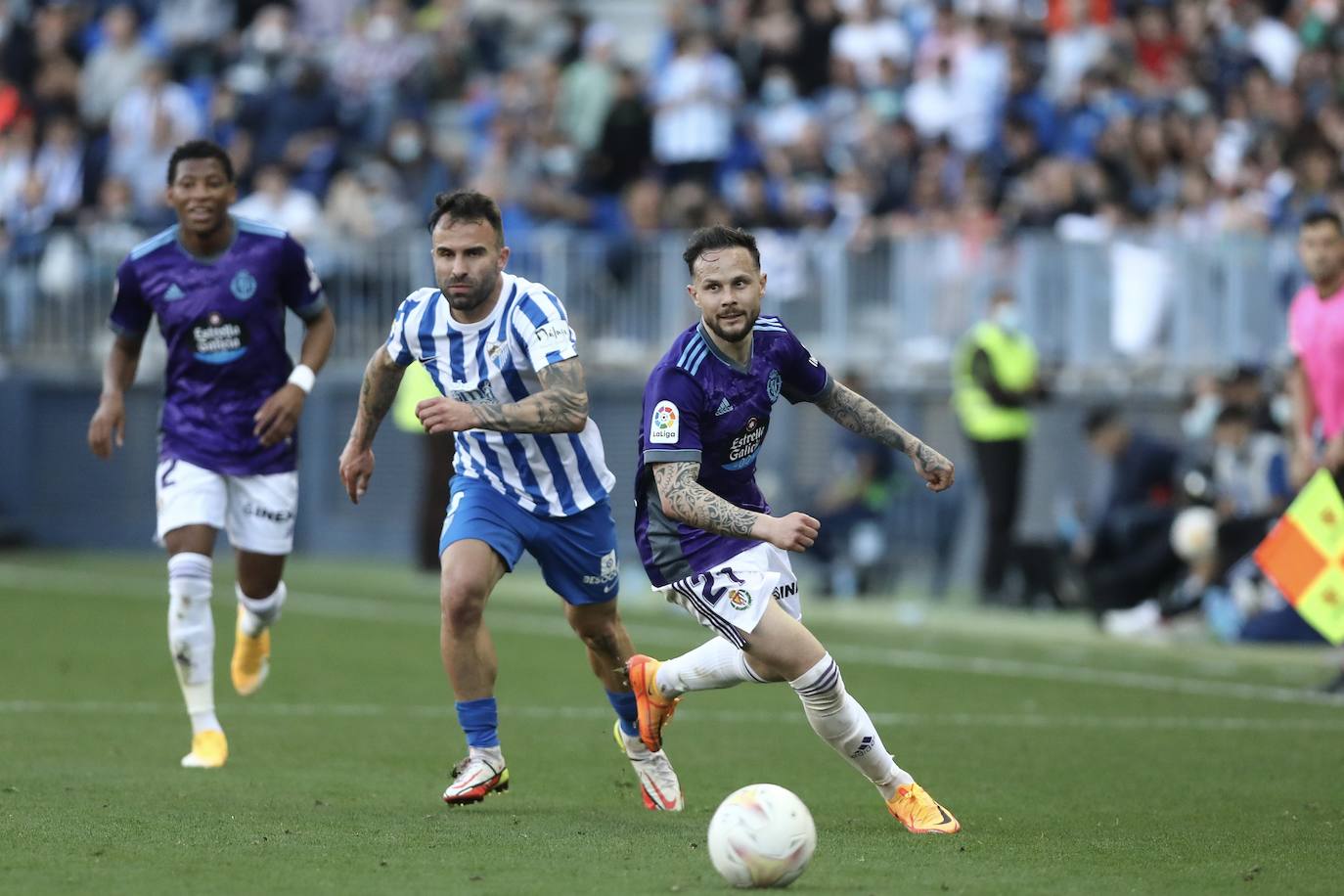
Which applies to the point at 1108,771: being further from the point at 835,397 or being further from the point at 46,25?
the point at 46,25

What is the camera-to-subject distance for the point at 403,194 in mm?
22922

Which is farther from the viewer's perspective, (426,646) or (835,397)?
(426,646)

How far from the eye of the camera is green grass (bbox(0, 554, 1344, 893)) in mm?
7016

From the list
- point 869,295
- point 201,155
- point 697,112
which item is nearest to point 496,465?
point 201,155

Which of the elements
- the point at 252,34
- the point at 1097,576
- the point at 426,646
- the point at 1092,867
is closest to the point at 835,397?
the point at 1092,867

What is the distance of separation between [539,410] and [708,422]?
687 millimetres

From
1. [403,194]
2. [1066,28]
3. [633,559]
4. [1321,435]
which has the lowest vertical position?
[633,559]

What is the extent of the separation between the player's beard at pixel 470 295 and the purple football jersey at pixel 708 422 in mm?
791

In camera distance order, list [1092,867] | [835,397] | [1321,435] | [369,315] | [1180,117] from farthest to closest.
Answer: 1. [369,315]
2. [1180,117]
3. [1321,435]
4. [835,397]
5. [1092,867]

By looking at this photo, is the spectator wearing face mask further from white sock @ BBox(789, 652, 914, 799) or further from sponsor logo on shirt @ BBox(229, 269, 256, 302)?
white sock @ BBox(789, 652, 914, 799)

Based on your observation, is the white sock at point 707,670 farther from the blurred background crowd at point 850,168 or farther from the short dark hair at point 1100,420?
the short dark hair at point 1100,420

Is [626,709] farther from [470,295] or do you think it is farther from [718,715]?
[718,715]

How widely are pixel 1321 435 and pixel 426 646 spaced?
597 centimetres

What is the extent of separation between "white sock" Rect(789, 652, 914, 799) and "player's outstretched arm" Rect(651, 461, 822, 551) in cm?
56
